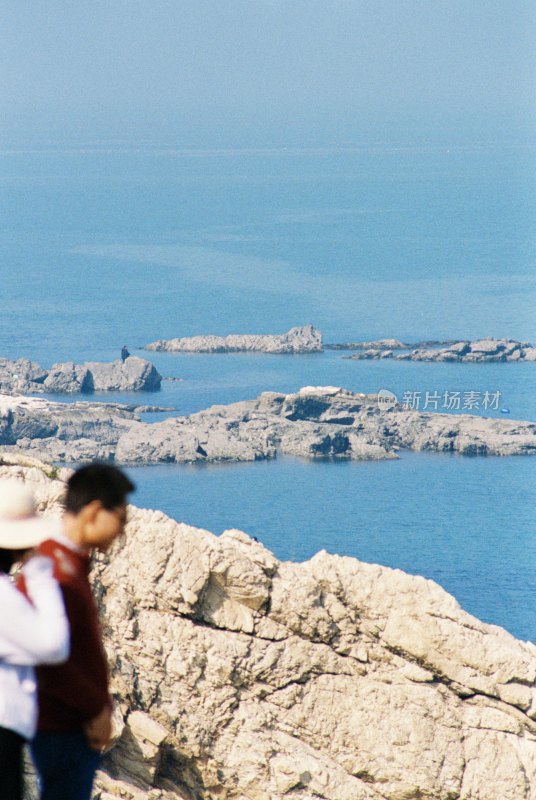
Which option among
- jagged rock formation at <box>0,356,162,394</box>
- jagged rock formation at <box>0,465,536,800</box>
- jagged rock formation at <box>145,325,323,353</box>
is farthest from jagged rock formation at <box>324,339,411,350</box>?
jagged rock formation at <box>0,465,536,800</box>

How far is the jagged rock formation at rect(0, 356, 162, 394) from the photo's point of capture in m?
99.8

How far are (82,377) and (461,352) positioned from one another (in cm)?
3428

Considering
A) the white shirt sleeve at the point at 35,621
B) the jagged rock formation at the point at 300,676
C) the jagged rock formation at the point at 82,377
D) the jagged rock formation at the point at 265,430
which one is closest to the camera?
the white shirt sleeve at the point at 35,621

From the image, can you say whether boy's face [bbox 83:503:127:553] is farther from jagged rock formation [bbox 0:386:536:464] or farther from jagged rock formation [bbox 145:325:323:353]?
jagged rock formation [bbox 145:325:323:353]

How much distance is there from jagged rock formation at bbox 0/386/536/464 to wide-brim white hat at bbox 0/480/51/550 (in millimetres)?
79673

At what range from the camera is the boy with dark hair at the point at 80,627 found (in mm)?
4219

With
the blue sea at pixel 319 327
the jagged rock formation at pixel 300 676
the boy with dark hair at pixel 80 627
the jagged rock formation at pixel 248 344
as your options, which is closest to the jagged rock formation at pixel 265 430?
the blue sea at pixel 319 327

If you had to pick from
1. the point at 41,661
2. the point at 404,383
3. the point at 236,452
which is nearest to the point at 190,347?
the point at 404,383

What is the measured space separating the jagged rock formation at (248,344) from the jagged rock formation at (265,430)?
20.2 meters

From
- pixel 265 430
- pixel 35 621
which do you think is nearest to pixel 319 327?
pixel 265 430

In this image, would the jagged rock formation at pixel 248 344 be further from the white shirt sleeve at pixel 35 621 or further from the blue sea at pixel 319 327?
the white shirt sleeve at pixel 35 621

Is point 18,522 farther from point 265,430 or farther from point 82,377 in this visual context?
point 82,377

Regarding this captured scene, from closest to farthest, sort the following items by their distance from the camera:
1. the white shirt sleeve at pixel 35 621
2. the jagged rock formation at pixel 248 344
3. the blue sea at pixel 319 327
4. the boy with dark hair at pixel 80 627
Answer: the white shirt sleeve at pixel 35 621 < the boy with dark hair at pixel 80 627 < the blue sea at pixel 319 327 < the jagged rock formation at pixel 248 344

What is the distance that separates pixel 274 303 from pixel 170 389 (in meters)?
36.3
